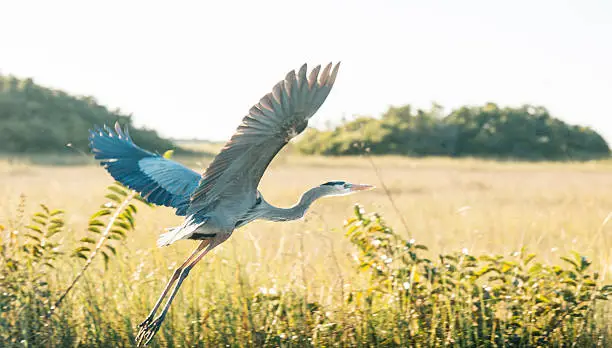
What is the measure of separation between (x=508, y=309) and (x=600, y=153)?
36592 millimetres

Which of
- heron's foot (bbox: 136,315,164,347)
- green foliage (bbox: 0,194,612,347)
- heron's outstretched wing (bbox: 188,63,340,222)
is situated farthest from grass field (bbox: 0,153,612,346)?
heron's outstretched wing (bbox: 188,63,340,222)

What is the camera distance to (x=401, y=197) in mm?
14938

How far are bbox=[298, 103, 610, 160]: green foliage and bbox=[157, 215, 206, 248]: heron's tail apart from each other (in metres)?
31.9

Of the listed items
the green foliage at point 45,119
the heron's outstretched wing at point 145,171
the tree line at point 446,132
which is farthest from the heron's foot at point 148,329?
the tree line at point 446,132

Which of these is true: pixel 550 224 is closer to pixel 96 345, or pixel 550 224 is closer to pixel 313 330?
pixel 313 330

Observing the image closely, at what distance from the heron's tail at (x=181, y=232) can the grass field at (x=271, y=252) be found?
0.76 metres

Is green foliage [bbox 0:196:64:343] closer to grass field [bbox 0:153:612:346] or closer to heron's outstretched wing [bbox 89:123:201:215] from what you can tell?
grass field [bbox 0:153:612:346]

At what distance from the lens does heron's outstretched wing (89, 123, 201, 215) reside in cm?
430

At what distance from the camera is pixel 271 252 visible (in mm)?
6770

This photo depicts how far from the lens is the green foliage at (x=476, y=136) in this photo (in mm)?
36938

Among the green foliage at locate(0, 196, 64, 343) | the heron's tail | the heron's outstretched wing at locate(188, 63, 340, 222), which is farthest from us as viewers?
the green foliage at locate(0, 196, 64, 343)

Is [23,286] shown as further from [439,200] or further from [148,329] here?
[439,200]

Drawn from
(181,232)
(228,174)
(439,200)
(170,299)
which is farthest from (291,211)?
(439,200)

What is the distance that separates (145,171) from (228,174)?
3.26 ft
